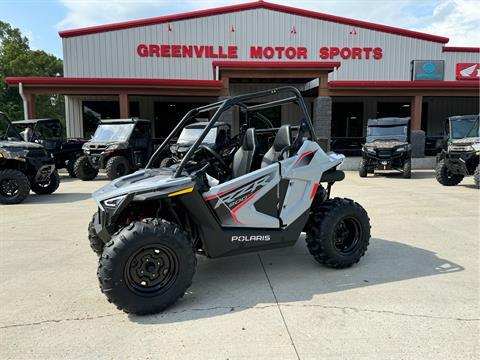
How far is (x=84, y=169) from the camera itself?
1206 cm

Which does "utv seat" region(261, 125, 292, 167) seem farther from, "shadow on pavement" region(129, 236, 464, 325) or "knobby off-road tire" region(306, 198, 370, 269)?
"shadow on pavement" region(129, 236, 464, 325)

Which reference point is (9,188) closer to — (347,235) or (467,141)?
(347,235)

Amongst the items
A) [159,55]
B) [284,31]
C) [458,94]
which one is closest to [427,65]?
[458,94]

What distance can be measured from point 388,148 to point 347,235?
9.04 meters

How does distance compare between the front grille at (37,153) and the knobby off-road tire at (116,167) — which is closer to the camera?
the front grille at (37,153)

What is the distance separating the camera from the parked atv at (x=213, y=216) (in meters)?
2.87

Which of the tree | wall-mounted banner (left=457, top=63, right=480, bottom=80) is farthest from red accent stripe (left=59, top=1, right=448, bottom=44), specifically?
the tree

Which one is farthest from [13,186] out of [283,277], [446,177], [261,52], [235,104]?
[261,52]

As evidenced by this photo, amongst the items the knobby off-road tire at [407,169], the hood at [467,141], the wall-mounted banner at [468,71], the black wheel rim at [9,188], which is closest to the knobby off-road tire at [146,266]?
the black wheel rim at [9,188]

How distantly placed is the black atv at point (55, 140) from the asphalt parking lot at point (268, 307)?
26.7 feet

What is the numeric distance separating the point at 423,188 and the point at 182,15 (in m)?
14.9

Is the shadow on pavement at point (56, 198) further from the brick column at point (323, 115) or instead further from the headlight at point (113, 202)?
the brick column at point (323, 115)

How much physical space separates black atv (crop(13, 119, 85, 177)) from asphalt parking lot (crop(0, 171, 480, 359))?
8.14 metres

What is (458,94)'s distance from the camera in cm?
1630
